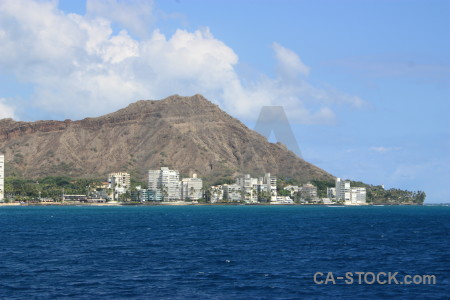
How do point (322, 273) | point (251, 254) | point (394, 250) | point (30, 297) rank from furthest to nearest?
point (394, 250), point (251, 254), point (322, 273), point (30, 297)

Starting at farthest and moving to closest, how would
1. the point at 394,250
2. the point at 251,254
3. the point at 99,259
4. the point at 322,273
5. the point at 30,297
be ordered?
1. the point at 394,250
2. the point at 251,254
3. the point at 99,259
4. the point at 322,273
5. the point at 30,297

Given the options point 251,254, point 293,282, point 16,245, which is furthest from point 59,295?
point 16,245

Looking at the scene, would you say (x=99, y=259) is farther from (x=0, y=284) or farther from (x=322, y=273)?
(x=322, y=273)

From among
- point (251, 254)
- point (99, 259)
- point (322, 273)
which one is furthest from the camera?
point (251, 254)

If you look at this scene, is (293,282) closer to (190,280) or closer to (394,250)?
(190,280)

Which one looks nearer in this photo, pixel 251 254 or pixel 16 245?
pixel 251 254

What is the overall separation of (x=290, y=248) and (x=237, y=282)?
29.4 metres

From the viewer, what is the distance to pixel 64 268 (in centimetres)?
6372

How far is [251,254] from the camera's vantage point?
254 ft

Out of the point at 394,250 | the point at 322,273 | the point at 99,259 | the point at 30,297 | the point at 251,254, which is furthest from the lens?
the point at 394,250

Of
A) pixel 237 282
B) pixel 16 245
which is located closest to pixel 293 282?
pixel 237 282

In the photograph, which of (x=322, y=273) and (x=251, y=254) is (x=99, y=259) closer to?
(x=251, y=254)

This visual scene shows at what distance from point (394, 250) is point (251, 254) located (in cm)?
1940

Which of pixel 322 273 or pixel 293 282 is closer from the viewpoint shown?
pixel 293 282
